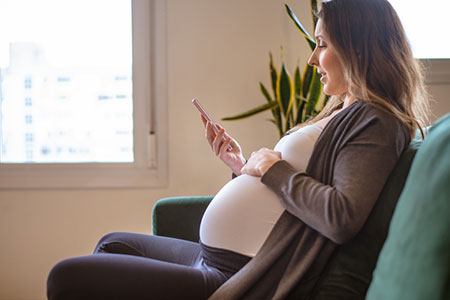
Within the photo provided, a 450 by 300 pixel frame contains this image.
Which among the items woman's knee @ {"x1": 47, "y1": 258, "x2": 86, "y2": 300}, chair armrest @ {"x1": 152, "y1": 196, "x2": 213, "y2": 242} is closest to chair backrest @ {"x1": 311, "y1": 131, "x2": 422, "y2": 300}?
woman's knee @ {"x1": 47, "y1": 258, "x2": 86, "y2": 300}

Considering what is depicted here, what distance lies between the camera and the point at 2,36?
210 cm

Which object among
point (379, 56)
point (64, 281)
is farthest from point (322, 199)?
point (64, 281)

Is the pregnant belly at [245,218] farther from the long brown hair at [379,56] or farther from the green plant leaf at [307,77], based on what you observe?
the green plant leaf at [307,77]

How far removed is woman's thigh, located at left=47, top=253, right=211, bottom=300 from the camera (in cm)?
82

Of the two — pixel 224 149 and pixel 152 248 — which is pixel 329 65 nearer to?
pixel 224 149

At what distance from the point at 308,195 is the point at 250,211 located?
17cm

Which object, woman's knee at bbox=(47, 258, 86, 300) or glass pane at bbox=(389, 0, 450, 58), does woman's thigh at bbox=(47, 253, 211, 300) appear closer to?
woman's knee at bbox=(47, 258, 86, 300)

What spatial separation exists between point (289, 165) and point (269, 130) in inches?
47.1

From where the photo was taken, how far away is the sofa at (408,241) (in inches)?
19.6

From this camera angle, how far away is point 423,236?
0.52 metres

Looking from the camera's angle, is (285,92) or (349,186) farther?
(285,92)

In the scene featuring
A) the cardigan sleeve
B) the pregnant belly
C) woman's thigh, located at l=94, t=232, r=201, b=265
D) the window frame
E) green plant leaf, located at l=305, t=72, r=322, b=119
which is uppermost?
the window frame

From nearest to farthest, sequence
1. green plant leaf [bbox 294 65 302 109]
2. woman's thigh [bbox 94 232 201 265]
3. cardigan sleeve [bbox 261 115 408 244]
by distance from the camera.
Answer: cardigan sleeve [bbox 261 115 408 244]
woman's thigh [bbox 94 232 201 265]
green plant leaf [bbox 294 65 302 109]

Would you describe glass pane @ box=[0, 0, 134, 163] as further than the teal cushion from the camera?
Yes
